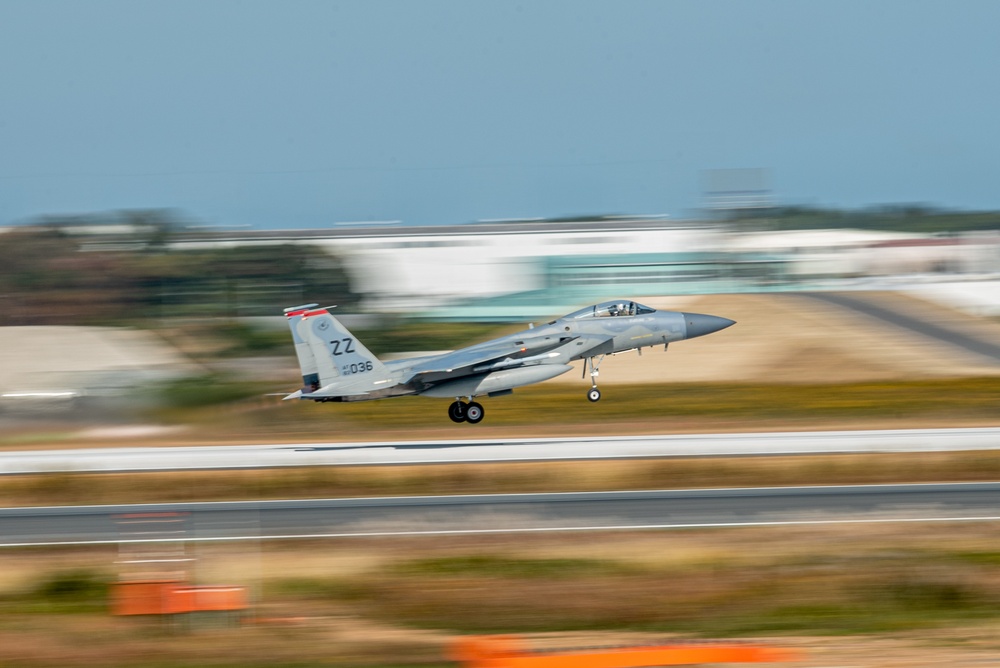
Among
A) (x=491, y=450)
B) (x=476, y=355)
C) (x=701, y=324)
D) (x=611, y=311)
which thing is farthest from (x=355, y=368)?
(x=701, y=324)

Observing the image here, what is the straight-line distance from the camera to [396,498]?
76.1ft

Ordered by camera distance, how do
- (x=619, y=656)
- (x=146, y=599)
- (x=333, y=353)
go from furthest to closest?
(x=333, y=353) < (x=146, y=599) < (x=619, y=656)

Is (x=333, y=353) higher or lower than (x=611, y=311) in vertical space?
lower

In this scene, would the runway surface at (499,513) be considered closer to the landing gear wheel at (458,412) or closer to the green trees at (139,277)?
the landing gear wheel at (458,412)

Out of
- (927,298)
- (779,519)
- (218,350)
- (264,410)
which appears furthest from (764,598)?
(927,298)

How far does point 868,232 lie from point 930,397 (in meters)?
83.0

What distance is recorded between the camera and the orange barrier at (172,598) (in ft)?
44.4

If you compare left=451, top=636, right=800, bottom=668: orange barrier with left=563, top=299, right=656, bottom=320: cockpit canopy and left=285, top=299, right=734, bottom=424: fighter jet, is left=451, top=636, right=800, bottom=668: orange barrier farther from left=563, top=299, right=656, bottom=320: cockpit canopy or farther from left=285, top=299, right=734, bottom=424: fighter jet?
left=563, top=299, right=656, bottom=320: cockpit canopy

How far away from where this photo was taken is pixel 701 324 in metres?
32.6

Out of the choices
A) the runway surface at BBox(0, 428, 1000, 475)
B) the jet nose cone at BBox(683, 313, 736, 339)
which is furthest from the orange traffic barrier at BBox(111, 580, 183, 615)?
the jet nose cone at BBox(683, 313, 736, 339)

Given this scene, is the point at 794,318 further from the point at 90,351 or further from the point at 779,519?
the point at 779,519

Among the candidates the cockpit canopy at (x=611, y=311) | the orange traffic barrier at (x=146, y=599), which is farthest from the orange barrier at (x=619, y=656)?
the cockpit canopy at (x=611, y=311)

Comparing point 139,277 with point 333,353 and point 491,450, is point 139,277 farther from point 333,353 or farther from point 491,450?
point 491,450

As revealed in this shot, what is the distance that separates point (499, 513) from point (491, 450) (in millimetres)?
8975
